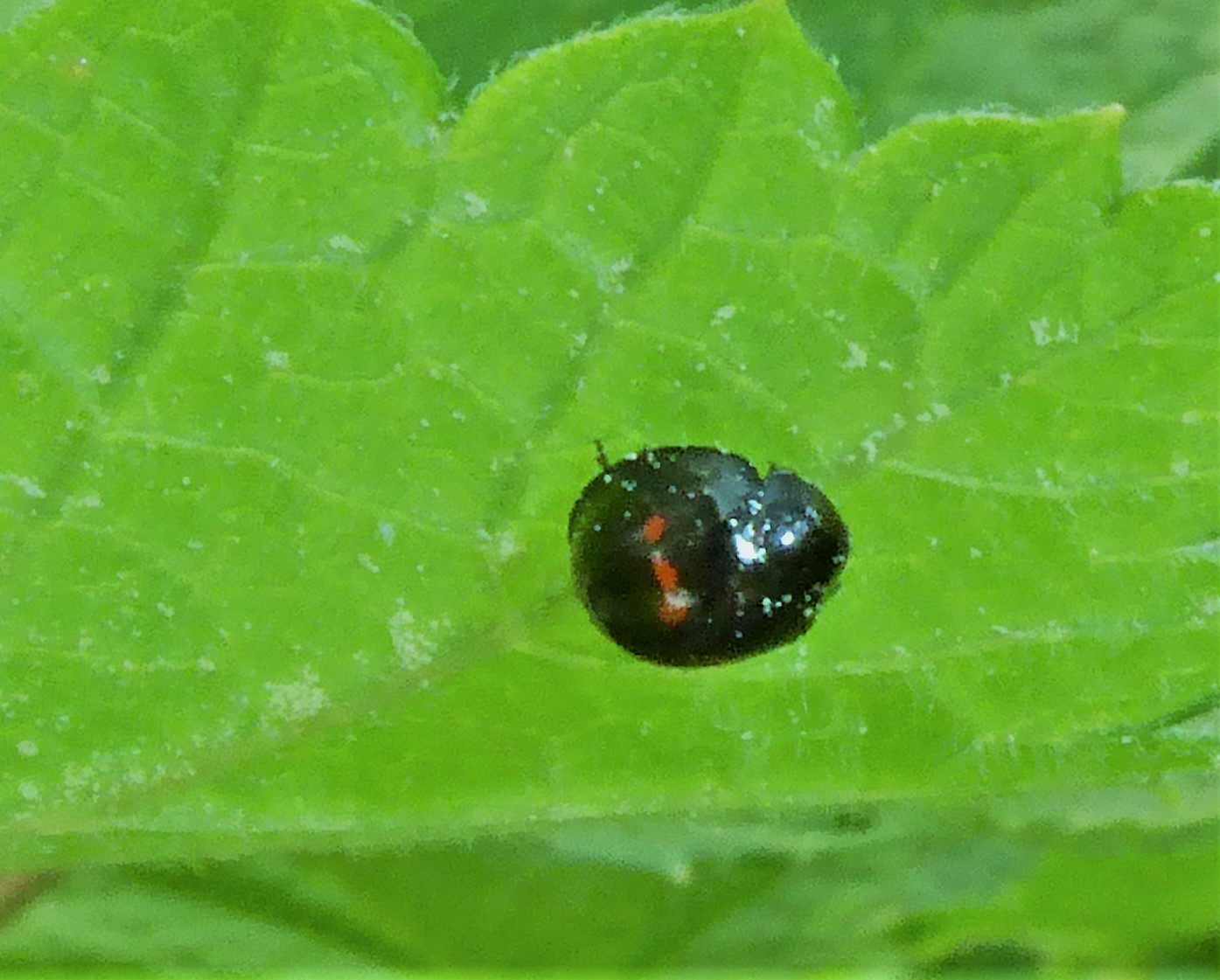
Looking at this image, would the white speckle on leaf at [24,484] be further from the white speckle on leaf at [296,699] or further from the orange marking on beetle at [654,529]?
the orange marking on beetle at [654,529]

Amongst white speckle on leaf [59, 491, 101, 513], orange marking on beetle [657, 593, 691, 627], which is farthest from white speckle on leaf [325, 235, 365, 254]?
orange marking on beetle [657, 593, 691, 627]

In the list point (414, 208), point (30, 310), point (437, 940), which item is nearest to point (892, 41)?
point (414, 208)

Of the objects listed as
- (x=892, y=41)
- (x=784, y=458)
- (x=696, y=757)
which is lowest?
(x=696, y=757)

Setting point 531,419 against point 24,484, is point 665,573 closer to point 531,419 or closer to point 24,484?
point 531,419

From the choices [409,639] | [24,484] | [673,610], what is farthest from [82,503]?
[673,610]

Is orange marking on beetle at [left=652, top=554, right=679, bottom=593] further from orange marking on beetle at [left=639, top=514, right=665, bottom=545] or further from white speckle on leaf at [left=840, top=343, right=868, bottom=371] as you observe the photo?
white speckle on leaf at [left=840, top=343, right=868, bottom=371]

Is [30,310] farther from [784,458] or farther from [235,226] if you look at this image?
[784,458]
